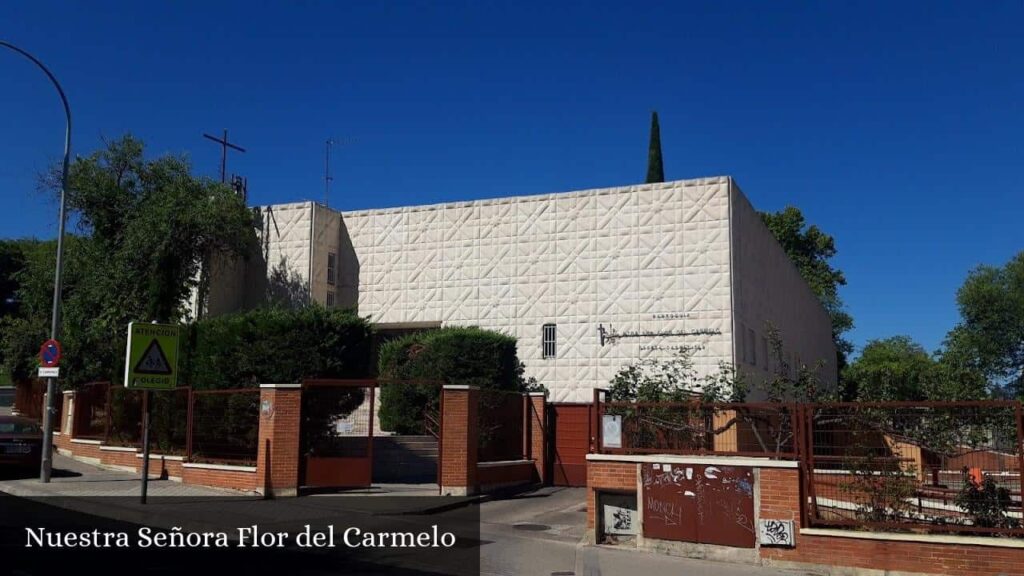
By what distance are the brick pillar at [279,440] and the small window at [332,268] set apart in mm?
17988

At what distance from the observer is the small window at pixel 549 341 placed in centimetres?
3052

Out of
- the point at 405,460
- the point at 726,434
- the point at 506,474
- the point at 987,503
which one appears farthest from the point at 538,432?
the point at 987,503

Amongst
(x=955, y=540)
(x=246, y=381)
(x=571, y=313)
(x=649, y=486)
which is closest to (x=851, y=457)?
(x=955, y=540)

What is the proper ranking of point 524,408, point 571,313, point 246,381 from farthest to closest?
point 571,313 → point 524,408 → point 246,381

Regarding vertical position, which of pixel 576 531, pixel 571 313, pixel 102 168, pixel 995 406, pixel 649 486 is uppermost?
pixel 102 168

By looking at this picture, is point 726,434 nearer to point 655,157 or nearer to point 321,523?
point 321,523

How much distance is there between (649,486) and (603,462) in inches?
36.1

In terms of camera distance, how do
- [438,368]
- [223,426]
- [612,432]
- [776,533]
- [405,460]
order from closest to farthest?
[776,533]
[612,432]
[223,426]
[405,460]
[438,368]

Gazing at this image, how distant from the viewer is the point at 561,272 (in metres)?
30.9

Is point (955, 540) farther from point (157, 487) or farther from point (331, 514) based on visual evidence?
point (157, 487)

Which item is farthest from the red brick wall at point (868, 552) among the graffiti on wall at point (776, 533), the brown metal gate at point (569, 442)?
the brown metal gate at point (569, 442)

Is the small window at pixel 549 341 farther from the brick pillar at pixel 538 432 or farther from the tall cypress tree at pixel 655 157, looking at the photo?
the tall cypress tree at pixel 655 157

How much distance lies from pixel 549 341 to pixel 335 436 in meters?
12.8

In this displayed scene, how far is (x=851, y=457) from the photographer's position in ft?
38.6
